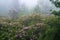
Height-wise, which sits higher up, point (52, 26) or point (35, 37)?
point (52, 26)

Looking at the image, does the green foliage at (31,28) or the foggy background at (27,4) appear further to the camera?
the foggy background at (27,4)

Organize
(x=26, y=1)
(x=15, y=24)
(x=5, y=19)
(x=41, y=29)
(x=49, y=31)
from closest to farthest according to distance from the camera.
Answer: (x=49, y=31) → (x=41, y=29) → (x=15, y=24) → (x=5, y=19) → (x=26, y=1)

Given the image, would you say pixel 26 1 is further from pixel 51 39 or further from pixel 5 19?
pixel 51 39

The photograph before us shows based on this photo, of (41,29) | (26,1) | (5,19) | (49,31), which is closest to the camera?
(49,31)

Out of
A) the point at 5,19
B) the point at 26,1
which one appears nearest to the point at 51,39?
the point at 5,19

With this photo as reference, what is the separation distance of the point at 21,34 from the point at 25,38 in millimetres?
204

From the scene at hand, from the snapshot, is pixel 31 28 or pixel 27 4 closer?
pixel 31 28

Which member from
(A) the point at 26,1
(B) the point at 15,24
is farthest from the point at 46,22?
(A) the point at 26,1

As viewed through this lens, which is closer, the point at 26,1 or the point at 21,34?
the point at 21,34

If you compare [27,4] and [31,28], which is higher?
[27,4]

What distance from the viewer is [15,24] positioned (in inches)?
332

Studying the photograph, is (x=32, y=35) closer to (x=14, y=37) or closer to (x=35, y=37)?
(x=35, y=37)

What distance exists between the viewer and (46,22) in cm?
714

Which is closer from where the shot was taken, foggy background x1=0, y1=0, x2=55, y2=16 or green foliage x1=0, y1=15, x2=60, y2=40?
green foliage x1=0, y1=15, x2=60, y2=40
